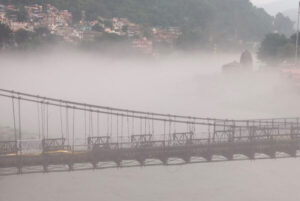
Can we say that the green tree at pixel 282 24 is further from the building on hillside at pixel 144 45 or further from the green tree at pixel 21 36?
the green tree at pixel 21 36

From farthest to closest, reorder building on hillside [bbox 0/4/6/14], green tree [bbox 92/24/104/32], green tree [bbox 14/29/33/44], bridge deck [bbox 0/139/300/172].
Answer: green tree [bbox 92/24/104/32], building on hillside [bbox 0/4/6/14], green tree [bbox 14/29/33/44], bridge deck [bbox 0/139/300/172]

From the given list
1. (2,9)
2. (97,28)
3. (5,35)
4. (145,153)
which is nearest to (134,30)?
(97,28)

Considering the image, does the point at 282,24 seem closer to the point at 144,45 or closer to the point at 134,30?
the point at 134,30

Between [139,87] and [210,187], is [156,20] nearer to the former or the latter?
[139,87]

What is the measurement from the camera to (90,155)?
12.8 m

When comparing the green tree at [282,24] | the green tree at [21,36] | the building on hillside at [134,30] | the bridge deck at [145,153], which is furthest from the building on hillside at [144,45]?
the green tree at [282,24]

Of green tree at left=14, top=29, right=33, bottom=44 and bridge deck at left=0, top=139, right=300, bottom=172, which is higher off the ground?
green tree at left=14, top=29, right=33, bottom=44

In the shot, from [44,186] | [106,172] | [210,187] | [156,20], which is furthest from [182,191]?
[156,20]

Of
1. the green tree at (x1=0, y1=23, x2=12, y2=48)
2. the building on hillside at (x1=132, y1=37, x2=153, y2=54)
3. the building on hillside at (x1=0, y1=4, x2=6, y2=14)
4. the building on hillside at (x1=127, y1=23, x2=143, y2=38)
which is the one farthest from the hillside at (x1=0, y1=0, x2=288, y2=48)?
the building on hillside at (x1=132, y1=37, x2=153, y2=54)

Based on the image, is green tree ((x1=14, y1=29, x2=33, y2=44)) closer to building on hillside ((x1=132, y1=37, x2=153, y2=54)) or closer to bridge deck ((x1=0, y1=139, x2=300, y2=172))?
building on hillside ((x1=132, y1=37, x2=153, y2=54))

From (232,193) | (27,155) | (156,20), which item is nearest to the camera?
(27,155)

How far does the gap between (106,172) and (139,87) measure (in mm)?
25808

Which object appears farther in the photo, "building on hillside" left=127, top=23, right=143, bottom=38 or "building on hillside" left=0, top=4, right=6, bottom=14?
"building on hillside" left=127, top=23, right=143, bottom=38

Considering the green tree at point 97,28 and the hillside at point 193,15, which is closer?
the green tree at point 97,28
